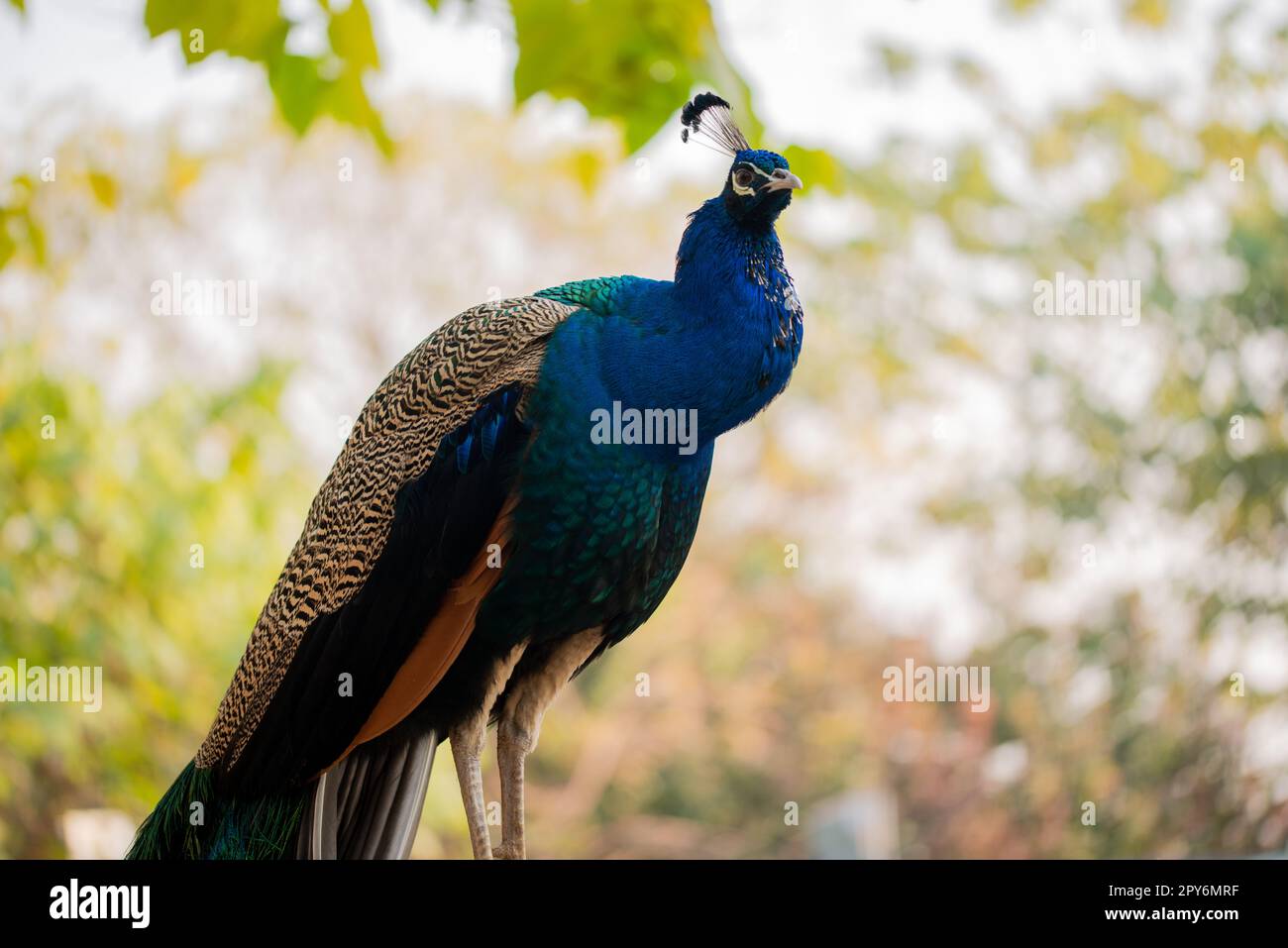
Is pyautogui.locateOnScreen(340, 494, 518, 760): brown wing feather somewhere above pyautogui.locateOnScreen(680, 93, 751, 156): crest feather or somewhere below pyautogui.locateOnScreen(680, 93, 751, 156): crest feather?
below

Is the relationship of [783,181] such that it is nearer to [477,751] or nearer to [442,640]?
[442,640]

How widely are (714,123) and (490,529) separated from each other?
0.69 m

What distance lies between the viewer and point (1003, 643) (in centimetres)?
975

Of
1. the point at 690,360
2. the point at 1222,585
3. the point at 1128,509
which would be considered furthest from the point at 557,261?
the point at 690,360

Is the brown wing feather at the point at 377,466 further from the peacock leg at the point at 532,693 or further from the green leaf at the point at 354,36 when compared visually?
the green leaf at the point at 354,36

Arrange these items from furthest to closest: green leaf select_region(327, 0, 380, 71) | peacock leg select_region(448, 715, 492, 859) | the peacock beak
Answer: green leaf select_region(327, 0, 380, 71) < peacock leg select_region(448, 715, 492, 859) < the peacock beak

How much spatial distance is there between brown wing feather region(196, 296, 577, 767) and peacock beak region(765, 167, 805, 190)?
1.25ft

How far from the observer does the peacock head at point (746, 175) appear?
1.83 metres

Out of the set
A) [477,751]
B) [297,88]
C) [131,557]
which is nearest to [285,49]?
[297,88]

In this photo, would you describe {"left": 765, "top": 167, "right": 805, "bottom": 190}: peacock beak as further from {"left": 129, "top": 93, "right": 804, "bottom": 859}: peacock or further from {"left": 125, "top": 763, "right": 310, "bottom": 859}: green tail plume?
{"left": 125, "top": 763, "right": 310, "bottom": 859}: green tail plume

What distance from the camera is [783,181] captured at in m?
1.81

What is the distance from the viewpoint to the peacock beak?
1807 millimetres

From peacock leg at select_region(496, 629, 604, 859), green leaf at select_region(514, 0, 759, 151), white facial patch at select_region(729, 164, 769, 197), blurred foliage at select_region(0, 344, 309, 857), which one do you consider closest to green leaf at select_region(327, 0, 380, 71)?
green leaf at select_region(514, 0, 759, 151)
